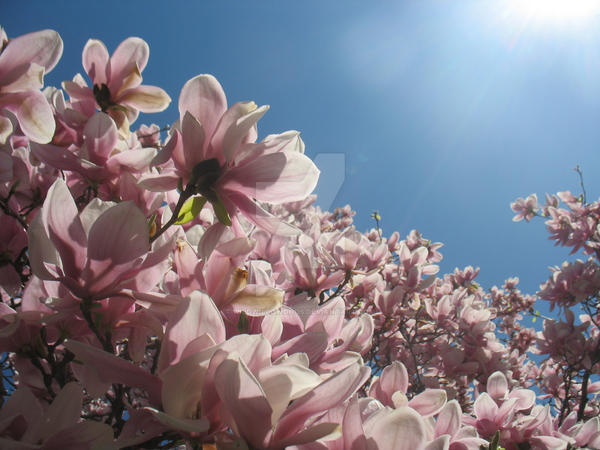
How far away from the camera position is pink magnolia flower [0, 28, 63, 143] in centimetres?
68

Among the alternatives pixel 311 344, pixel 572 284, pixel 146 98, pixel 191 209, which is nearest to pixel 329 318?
pixel 311 344

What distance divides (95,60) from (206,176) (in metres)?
0.80

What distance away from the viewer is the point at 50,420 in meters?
0.55

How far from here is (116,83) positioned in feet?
3.93

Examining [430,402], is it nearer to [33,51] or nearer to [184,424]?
[184,424]

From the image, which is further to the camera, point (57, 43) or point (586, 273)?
point (586, 273)

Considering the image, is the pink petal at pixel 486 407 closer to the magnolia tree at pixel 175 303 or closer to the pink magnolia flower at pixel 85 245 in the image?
the magnolia tree at pixel 175 303

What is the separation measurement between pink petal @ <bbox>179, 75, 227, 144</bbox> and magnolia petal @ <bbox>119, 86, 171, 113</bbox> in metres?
0.59

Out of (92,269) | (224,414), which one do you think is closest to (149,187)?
(92,269)

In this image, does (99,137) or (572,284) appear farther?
(572,284)

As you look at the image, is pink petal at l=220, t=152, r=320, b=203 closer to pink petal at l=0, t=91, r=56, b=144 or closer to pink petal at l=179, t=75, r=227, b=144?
pink petal at l=179, t=75, r=227, b=144

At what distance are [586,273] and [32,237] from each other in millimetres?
3511

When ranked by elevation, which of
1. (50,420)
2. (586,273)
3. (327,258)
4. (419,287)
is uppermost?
(586,273)

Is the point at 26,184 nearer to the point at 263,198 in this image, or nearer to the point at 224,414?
the point at 263,198
